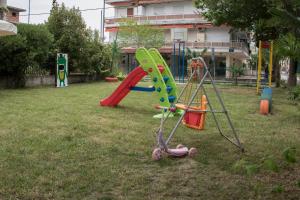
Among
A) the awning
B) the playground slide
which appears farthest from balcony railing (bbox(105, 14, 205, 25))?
the awning

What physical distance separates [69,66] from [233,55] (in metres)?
23.4

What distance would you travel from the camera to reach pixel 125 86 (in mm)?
10398

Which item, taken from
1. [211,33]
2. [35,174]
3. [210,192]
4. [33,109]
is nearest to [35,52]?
[33,109]

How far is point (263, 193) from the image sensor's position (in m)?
3.88

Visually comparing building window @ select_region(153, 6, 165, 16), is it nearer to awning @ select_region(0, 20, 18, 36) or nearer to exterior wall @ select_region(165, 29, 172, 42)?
exterior wall @ select_region(165, 29, 172, 42)

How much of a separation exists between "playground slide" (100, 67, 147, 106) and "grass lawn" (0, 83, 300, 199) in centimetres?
157

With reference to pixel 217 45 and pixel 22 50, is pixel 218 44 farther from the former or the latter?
pixel 22 50

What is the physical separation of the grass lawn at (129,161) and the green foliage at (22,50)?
6253 millimetres

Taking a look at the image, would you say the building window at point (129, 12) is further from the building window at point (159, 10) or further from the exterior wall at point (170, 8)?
the building window at point (159, 10)

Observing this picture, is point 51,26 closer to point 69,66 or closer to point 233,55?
point 69,66

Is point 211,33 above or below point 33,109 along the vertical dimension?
above

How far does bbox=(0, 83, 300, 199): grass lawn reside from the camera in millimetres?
3820

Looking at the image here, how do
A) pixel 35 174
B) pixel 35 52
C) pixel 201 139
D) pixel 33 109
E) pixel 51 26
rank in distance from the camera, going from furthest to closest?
1. pixel 51 26
2. pixel 35 52
3. pixel 33 109
4. pixel 201 139
5. pixel 35 174

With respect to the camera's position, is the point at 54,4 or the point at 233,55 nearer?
the point at 54,4
